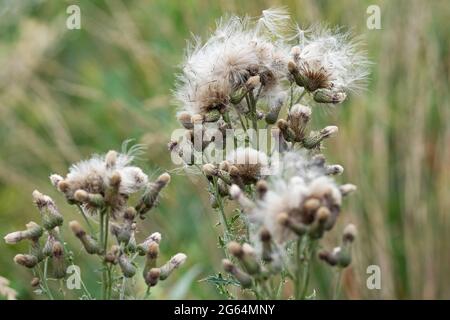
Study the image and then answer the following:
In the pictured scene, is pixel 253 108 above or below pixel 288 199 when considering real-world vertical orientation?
above

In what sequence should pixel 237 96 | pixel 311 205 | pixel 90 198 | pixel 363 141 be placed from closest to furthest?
pixel 311 205
pixel 90 198
pixel 237 96
pixel 363 141

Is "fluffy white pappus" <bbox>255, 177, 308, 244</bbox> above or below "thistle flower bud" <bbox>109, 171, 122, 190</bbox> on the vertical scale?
below

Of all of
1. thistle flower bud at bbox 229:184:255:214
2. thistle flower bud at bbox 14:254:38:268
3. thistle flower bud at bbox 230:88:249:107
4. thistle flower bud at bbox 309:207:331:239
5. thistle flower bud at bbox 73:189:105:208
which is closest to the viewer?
thistle flower bud at bbox 309:207:331:239

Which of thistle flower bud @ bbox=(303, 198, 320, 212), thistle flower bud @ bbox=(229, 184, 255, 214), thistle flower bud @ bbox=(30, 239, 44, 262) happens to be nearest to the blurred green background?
thistle flower bud @ bbox=(30, 239, 44, 262)

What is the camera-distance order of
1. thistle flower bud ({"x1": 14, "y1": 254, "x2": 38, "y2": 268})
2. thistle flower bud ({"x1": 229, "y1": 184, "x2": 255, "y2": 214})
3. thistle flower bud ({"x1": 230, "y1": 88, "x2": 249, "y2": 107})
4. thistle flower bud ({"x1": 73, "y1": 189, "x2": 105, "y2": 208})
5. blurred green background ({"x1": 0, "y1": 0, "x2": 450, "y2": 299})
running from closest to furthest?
thistle flower bud ({"x1": 229, "y1": 184, "x2": 255, "y2": 214}) → thistle flower bud ({"x1": 73, "y1": 189, "x2": 105, "y2": 208}) → thistle flower bud ({"x1": 14, "y1": 254, "x2": 38, "y2": 268}) → thistle flower bud ({"x1": 230, "y1": 88, "x2": 249, "y2": 107}) → blurred green background ({"x1": 0, "y1": 0, "x2": 450, "y2": 299})

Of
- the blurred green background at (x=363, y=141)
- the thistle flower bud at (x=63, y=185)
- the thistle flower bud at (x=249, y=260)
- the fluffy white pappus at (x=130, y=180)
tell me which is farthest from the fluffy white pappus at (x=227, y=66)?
the blurred green background at (x=363, y=141)

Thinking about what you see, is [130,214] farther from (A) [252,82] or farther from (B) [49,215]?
(A) [252,82]

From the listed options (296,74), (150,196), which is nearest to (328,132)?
(296,74)

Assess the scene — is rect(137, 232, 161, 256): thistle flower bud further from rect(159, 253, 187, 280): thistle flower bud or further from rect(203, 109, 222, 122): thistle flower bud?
rect(203, 109, 222, 122): thistle flower bud

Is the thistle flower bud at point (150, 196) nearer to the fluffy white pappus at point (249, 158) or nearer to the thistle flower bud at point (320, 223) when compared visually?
the fluffy white pappus at point (249, 158)
